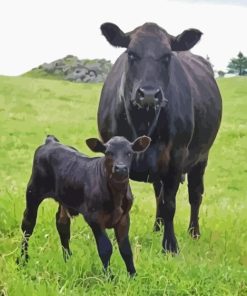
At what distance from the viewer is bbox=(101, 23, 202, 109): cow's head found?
275 inches

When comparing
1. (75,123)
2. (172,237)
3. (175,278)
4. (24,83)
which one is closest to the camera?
(175,278)

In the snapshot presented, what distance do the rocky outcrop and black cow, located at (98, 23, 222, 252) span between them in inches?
3931

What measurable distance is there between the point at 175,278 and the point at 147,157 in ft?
5.91

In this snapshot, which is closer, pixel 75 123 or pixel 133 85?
pixel 133 85

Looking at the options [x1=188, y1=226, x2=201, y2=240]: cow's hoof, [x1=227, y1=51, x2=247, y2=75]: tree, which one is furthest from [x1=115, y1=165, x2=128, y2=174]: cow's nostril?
[x1=227, y1=51, x2=247, y2=75]: tree

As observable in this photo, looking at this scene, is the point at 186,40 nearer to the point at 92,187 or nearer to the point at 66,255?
the point at 92,187

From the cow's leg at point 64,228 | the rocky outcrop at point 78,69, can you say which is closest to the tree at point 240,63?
the rocky outcrop at point 78,69

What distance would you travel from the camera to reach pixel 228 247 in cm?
833

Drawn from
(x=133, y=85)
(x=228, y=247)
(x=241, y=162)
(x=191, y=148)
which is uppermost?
(x=133, y=85)

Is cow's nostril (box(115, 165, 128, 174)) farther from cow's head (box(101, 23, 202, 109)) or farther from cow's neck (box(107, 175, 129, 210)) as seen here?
cow's head (box(101, 23, 202, 109))

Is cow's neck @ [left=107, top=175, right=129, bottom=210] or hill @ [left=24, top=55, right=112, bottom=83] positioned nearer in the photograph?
cow's neck @ [left=107, top=175, right=129, bottom=210]

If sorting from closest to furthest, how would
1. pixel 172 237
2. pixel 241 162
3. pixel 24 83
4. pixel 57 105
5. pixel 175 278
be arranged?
pixel 175 278 < pixel 172 237 < pixel 241 162 < pixel 57 105 < pixel 24 83

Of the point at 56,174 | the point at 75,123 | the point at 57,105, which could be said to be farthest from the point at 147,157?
the point at 57,105

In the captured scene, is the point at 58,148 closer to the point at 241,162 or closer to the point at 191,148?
the point at 191,148
